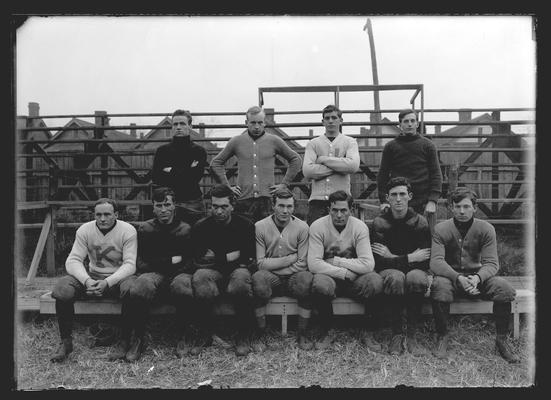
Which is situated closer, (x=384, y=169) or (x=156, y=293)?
(x=156, y=293)

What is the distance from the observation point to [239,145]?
15.8ft

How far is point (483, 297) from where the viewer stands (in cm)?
397

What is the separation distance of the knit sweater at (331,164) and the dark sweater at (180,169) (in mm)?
1175

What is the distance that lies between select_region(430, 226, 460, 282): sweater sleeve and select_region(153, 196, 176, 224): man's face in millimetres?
2434

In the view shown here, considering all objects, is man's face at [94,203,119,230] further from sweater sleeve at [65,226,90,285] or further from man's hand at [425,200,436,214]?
man's hand at [425,200,436,214]

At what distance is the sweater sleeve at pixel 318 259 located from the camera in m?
3.95

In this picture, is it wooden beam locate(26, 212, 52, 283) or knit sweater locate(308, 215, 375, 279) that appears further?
wooden beam locate(26, 212, 52, 283)

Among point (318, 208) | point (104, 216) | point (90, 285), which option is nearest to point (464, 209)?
point (318, 208)

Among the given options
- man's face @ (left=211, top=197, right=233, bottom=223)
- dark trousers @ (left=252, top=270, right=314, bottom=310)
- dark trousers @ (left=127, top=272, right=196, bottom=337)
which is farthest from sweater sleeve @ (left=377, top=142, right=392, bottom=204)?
dark trousers @ (left=127, top=272, right=196, bottom=337)

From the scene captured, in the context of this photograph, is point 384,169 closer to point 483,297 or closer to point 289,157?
point 289,157

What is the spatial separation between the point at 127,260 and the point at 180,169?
3.90ft

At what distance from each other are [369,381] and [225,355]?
4.06 ft

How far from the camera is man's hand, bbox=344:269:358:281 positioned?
396cm

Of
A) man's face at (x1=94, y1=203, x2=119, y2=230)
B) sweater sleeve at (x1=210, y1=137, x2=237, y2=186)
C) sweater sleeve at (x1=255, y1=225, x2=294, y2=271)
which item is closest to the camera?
man's face at (x1=94, y1=203, x2=119, y2=230)
